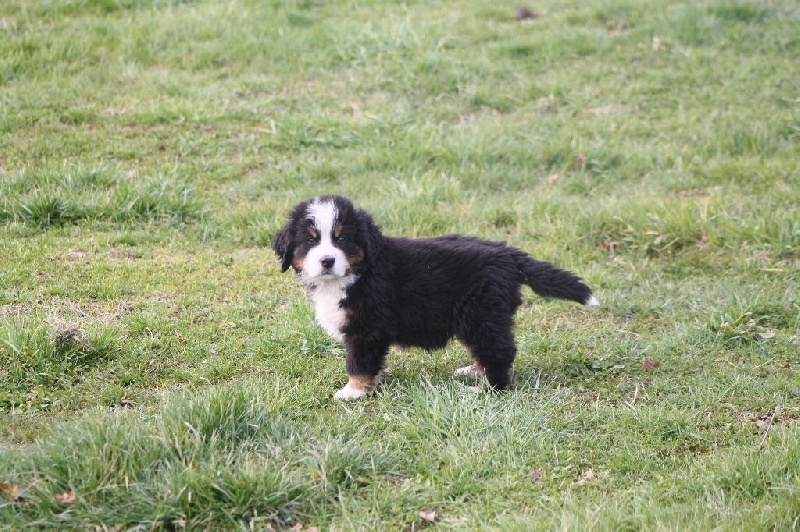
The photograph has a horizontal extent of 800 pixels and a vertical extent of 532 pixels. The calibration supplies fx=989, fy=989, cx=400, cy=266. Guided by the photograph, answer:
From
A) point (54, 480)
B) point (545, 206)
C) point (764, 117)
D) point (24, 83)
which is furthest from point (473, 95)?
point (54, 480)

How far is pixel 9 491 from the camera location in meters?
3.79

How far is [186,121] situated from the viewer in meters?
8.91

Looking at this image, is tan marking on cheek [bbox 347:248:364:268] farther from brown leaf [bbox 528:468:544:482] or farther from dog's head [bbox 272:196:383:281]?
brown leaf [bbox 528:468:544:482]

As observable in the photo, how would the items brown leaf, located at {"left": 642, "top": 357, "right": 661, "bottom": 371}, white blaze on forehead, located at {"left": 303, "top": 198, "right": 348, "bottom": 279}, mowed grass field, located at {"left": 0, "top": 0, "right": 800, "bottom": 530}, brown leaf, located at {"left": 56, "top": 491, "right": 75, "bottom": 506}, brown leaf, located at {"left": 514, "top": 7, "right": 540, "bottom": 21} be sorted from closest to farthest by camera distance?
1. brown leaf, located at {"left": 56, "top": 491, "right": 75, "bottom": 506}
2. mowed grass field, located at {"left": 0, "top": 0, "right": 800, "bottom": 530}
3. white blaze on forehead, located at {"left": 303, "top": 198, "right": 348, "bottom": 279}
4. brown leaf, located at {"left": 642, "top": 357, "right": 661, "bottom": 371}
5. brown leaf, located at {"left": 514, "top": 7, "right": 540, "bottom": 21}

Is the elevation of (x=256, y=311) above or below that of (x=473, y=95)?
below

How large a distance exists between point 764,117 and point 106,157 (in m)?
6.03

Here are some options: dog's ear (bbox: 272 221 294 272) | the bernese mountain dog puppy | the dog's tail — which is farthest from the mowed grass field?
dog's ear (bbox: 272 221 294 272)

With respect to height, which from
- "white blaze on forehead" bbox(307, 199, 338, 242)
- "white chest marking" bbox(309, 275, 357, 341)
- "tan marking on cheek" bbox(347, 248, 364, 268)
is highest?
"white blaze on forehead" bbox(307, 199, 338, 242)

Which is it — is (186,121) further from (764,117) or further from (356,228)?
(764,117)

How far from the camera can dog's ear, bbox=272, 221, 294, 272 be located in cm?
521

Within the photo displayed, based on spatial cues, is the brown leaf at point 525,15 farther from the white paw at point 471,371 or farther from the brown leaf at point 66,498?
the brown leaf at point 66,498

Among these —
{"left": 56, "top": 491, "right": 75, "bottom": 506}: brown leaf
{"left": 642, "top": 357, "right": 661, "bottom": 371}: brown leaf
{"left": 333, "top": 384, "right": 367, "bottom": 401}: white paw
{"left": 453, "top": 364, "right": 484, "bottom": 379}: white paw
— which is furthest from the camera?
{"left": 642, "top": 357, "right": 661, "bottom": 371}: brown leaf

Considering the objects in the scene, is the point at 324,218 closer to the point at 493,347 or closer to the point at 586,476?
the point at 493,347

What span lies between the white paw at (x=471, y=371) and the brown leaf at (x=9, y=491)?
8.07 feet
